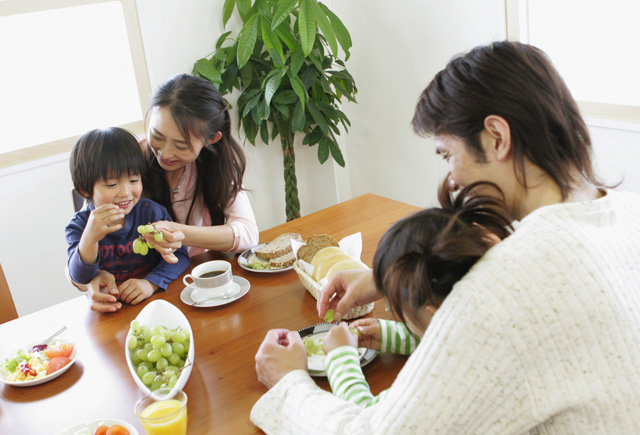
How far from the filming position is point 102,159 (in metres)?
1.60

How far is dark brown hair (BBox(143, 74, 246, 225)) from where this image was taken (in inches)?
68.2

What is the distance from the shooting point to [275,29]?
2840 mm

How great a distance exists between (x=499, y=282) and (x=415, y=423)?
0.22 metres

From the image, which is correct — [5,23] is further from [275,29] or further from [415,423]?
[415,423]

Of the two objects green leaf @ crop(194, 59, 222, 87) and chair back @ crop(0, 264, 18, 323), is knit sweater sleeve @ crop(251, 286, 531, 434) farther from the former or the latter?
green leaf @ crop(194, 59, 222, 87)

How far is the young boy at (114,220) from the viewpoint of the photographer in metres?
1.53

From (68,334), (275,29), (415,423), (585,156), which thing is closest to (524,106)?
(585,156)

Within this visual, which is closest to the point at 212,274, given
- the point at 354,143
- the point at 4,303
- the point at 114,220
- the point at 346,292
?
the point at 114,220

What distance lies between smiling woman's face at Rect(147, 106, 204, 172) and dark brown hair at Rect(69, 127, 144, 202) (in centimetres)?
10

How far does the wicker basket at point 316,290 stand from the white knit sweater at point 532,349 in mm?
462

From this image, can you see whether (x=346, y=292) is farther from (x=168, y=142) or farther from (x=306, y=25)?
(x=306, y=25)

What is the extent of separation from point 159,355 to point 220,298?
0.31 meters

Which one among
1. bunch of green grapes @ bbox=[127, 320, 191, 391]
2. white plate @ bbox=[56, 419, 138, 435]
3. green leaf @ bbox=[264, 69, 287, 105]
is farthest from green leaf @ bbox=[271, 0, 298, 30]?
white plate @ bbox=[56, 419, 138, 435]

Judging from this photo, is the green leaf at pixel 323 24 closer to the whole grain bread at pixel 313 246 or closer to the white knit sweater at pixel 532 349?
the whole grain bread at pixel 313 246
